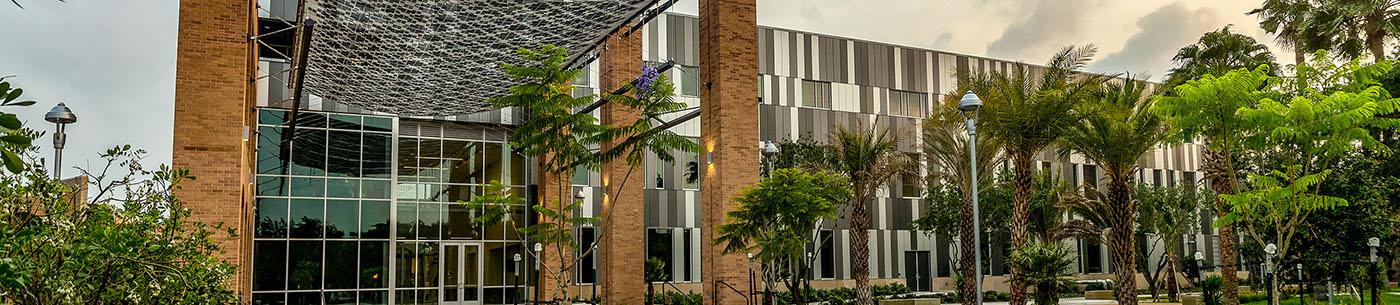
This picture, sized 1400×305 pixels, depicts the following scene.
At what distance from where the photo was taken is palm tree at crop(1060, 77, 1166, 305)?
26266 mm

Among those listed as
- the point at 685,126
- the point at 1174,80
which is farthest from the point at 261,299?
the point at 1174,80

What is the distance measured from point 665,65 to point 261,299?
1488cm

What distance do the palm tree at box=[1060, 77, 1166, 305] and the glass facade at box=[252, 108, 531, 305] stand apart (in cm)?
1549

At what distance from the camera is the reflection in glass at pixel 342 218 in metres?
32.5

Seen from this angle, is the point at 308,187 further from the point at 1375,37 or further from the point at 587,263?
the point at 1375,37

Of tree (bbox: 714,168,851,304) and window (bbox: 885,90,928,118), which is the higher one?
window (bbox: 885,90,928,118)

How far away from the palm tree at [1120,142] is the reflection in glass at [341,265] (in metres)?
20.8

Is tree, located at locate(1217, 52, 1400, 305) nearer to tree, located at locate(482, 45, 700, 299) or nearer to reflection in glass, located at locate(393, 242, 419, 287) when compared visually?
tree, located at locate(482, 45, 700, 299)

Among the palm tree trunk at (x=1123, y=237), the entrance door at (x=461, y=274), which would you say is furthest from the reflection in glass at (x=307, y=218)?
the palm tree trunk at (x=1123, y=237)

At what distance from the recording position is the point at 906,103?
4944 cm

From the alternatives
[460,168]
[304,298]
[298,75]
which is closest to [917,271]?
[460,168]

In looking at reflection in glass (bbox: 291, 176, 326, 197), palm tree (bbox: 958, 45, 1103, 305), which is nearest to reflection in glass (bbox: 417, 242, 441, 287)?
reflection in glass (bbox: 291, 176, 326, 197)

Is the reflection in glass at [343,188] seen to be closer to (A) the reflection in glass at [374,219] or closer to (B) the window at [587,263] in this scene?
(A) the reflection in glass at [374,219]

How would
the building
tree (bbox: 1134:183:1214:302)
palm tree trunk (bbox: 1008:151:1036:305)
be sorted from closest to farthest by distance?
the building < palm tree trunk (bbox: 1008:151:1036:305) < tree (bbox: 1134:183:1214:302)
